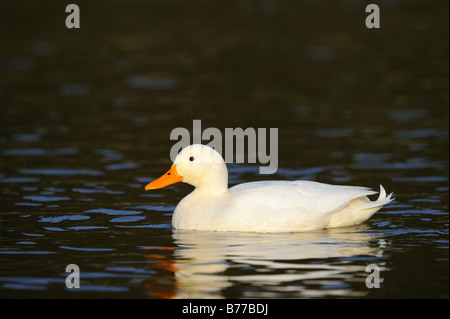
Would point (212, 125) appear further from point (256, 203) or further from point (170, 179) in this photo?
point (256, 203)

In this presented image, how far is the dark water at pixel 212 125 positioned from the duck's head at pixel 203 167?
0.76 metres

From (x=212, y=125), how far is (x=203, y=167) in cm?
661

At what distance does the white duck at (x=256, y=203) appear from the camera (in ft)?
38.2

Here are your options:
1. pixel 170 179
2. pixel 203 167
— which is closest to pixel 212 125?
pixel 170 179

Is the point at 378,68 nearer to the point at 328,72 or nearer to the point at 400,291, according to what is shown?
the point at 328,72

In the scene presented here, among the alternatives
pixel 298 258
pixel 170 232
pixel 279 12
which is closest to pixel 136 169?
pixel 170 232

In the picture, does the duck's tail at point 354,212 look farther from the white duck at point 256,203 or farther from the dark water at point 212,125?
the dark water at point 212,125

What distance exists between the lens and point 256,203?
11625 mm

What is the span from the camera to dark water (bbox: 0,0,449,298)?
9.95m

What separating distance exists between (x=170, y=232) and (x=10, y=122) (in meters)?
8.34

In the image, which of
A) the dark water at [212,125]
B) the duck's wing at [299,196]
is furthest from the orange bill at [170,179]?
the duck's wing at [299,196]

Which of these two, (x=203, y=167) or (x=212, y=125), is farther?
(x=212, y=125)

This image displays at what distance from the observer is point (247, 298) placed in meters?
8.98

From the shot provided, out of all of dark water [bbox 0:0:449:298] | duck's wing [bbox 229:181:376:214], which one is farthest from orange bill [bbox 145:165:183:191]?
duck's wing [bbox 229:181:376:214]
